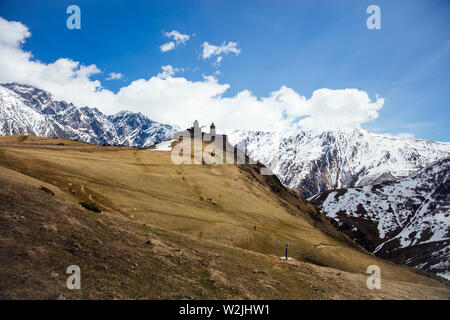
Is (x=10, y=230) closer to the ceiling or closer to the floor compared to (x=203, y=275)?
closer to the ceiling

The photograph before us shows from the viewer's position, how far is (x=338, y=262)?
42.9m

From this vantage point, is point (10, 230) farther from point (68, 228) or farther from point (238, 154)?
point (238, 154)

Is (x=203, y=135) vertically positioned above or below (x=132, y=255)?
above

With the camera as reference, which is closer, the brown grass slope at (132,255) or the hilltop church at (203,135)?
A: the brown grass slope at (132,255)

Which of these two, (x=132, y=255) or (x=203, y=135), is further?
(x=203, y=135)

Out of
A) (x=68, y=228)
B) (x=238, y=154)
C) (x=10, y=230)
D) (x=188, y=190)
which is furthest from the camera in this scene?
(x=238, y=154)

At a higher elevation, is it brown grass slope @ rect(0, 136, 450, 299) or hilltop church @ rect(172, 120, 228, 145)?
hilltop church @ rect(172, 120, 228, 145)

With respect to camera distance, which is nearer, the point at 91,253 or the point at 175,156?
the point at 91,253

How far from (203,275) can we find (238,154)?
102 metres

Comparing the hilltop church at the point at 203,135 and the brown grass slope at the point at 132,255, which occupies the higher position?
the hilltop church at the point at 203,135

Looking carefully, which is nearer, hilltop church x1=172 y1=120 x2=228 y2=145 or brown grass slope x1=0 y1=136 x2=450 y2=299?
brown grass slope x1=0 y1=136 x2=450 y2=299
